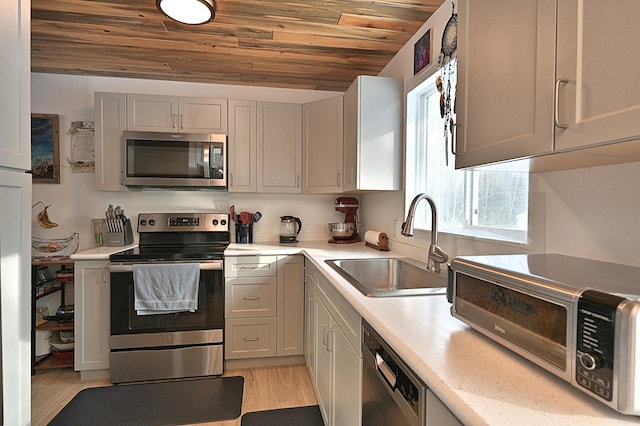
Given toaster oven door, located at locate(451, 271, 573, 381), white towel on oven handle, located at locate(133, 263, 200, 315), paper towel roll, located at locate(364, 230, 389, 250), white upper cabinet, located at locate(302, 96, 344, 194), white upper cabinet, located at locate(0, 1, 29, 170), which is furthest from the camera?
white upper cabinet, located at locate(302, 96, 344, 194)

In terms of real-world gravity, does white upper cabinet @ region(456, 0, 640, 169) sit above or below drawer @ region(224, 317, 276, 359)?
above

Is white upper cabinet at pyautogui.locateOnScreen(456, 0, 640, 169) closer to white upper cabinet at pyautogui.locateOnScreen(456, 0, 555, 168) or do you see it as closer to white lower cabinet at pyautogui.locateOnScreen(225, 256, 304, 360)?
white upper cabinet at pyautogui.locateOnScreen(456, 0, 555, 168)

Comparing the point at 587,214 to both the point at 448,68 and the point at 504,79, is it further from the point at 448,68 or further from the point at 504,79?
the point at 448,68

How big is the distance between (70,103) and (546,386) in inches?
140

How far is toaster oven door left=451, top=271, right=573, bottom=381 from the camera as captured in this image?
590mm

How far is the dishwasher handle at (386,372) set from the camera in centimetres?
88

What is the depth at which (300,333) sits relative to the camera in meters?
2.55

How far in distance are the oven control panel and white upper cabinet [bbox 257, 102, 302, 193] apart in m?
0.55

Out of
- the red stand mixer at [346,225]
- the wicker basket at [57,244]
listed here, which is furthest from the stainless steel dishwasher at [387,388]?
the wicker basket at [57,244]

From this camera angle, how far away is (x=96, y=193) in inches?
111

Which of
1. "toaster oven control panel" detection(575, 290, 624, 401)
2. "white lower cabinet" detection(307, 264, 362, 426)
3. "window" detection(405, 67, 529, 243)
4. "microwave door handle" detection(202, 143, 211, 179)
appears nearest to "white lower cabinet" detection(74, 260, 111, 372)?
"microwave door handle" detection(202, 143, 211, 179)

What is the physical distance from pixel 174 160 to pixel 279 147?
2.76 feet

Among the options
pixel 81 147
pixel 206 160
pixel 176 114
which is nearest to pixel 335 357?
pixel 206 160

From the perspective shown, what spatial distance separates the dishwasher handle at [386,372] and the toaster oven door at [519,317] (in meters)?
0.24
